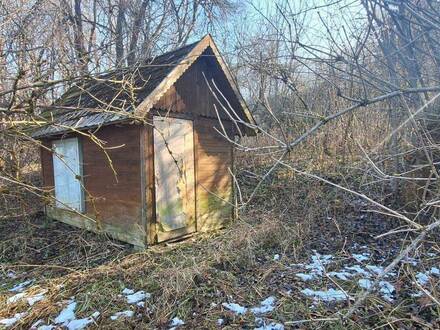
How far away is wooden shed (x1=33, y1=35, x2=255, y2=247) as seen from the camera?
227 inches

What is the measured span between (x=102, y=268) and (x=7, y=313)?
1.38 m

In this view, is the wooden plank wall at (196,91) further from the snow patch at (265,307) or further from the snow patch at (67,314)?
the snow patch at (265,307)

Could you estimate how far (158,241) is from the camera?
5.96 meters

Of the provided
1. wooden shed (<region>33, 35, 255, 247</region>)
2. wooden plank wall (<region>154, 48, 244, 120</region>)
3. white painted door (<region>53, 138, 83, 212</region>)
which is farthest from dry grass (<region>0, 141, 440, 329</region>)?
wooden plank wall (<region>154, 48, 244, 120</region>)

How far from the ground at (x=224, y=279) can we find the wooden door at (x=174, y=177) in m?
0.38

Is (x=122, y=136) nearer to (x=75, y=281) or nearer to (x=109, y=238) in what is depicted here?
(x=109, y=238)

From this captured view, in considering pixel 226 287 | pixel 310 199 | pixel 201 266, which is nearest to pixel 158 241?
pixel 201 266

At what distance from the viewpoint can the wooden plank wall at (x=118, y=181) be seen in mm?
5859

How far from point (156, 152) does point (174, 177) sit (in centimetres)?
65

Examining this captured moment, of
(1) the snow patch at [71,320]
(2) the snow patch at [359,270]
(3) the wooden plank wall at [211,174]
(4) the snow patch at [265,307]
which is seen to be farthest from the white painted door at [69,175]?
(2) the snow patch at [359,270]

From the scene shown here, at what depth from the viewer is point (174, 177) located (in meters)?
6.27

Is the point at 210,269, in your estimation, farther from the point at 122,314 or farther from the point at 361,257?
the point at 361,257

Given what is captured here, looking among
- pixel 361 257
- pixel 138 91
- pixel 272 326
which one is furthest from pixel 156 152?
pixel 361 257

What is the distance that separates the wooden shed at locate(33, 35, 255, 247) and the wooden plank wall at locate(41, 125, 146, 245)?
19 mm
